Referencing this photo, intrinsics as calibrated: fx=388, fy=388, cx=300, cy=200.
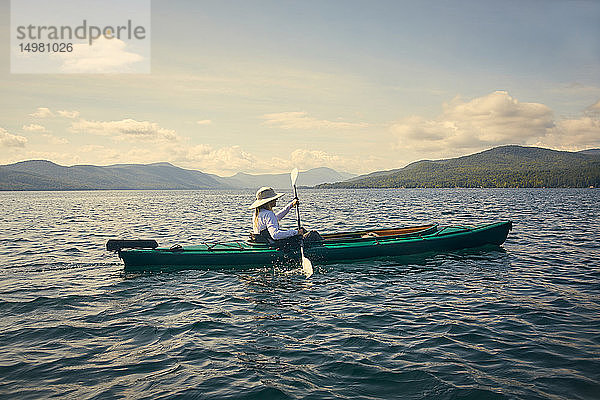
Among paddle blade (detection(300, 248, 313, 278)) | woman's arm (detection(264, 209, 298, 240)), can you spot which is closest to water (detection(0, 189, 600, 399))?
paddle blade (detection(300, 248, 313, 278))

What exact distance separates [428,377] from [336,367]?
4.86 feet

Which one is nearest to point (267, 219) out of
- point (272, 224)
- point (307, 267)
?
point (272, 224)

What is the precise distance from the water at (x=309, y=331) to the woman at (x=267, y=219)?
136cm

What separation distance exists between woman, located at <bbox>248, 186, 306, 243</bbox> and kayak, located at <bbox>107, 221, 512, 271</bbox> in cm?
45

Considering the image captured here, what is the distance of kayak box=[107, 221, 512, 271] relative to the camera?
13.8 m

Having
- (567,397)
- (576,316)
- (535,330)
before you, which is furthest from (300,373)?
(576,316)

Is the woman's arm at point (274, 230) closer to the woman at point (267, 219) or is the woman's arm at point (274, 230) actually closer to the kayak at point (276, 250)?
the woman at point (267, 219)

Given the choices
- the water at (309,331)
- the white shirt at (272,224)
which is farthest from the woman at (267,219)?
the water at (309,331)

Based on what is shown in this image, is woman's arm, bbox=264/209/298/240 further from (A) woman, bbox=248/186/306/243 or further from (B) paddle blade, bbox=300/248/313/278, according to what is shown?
(B) paddle blade, bbox=300/248/313/278

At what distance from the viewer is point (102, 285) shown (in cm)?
1208

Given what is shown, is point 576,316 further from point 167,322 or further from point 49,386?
point 49,386

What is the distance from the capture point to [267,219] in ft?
45.2

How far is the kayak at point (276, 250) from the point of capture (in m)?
13.8

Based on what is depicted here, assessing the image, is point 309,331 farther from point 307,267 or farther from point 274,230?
A: point 274,230
